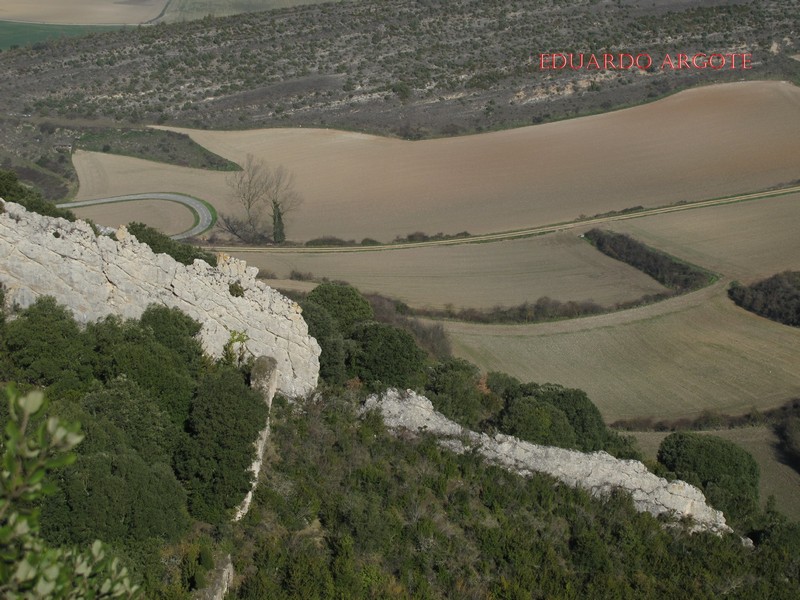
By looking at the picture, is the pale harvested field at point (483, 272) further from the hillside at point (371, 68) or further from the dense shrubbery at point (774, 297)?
the hillside at point (371, 68)

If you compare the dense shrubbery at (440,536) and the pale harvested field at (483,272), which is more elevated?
the dense shrubbery at (440,536)

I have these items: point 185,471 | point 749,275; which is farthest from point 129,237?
point 749,275

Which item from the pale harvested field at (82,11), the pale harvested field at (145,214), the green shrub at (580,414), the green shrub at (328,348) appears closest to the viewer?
the green shrub at (328,348)

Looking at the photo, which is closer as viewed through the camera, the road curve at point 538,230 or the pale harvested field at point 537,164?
the road curve at point 538,230

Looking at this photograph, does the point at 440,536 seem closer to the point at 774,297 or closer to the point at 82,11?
the point at 774,297

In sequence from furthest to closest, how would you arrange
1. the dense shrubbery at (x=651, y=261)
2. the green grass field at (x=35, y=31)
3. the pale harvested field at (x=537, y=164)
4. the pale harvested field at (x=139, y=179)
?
the green grass field at (x=35, y=31) < the pale harvested field at (x=139, y=179) < the pale harvested field at (x=537, y=164) < the dense shrubbery at (x=651, y=261)

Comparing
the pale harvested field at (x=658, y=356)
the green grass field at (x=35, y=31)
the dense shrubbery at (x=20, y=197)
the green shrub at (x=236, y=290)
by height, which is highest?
the green grass field at (x=35, y=31)

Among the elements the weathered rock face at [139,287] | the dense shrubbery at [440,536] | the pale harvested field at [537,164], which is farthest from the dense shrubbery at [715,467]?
the pale harvested field at [537,164]
